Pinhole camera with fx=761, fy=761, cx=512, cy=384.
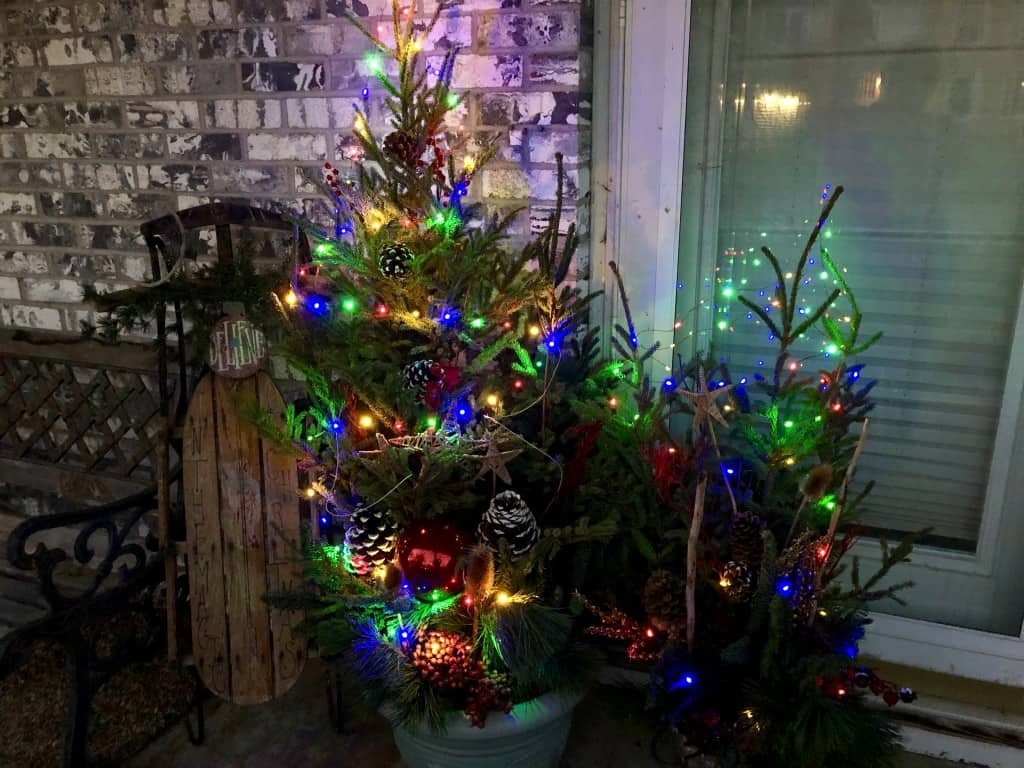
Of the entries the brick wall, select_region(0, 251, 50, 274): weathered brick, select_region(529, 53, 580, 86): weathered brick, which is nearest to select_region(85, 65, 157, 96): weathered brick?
the brick wall

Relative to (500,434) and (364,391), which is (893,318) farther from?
(364,391)

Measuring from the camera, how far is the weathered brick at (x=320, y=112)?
2.21m

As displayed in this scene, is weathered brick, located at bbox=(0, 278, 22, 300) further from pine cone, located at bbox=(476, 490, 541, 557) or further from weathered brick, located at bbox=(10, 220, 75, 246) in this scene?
pine cone, located at bbox=(476, 490, 541, 557)

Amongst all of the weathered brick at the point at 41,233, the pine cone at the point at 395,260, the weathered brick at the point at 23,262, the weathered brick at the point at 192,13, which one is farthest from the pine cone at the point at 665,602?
the weathered brick at the point at 23,262

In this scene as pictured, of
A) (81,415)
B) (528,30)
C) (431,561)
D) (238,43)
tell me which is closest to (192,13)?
(238,43)

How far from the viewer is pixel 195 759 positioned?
79.0 inches

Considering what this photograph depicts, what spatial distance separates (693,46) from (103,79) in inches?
73.6

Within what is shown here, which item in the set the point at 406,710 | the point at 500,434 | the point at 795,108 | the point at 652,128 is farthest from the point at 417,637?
the point at 795,108

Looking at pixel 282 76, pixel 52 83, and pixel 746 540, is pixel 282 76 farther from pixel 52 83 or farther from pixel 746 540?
pixel 746 540

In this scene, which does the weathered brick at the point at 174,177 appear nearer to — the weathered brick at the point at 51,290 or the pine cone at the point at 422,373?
the weathered brick at the point at 51,290

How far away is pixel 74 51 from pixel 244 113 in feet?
2.24

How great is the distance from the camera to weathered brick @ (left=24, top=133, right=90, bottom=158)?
8.43 feet

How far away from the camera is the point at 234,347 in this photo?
1.85 metres

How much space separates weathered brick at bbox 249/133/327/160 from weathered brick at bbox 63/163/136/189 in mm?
504
